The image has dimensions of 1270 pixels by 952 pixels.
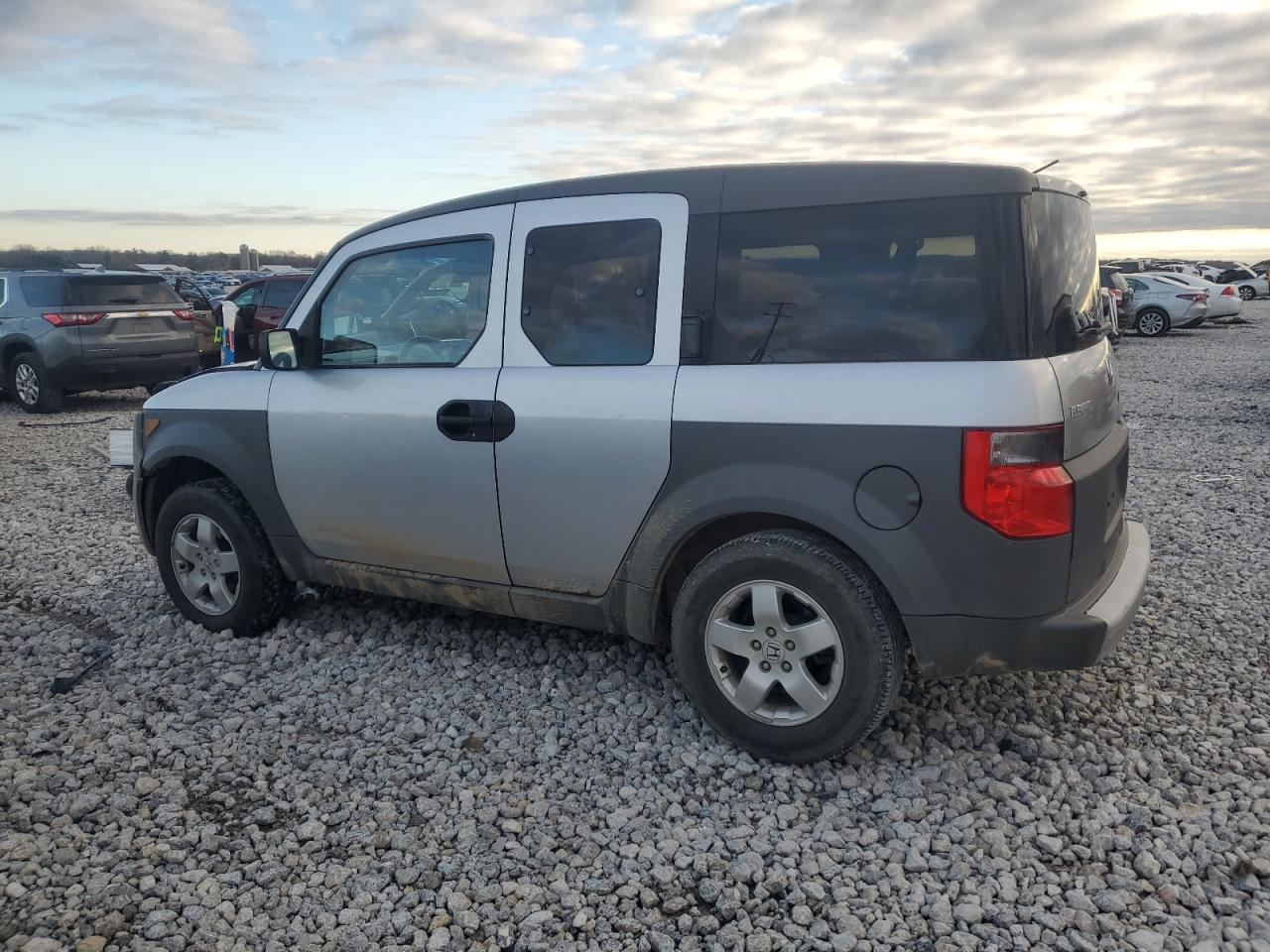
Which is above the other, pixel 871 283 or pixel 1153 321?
pixel 1153 321

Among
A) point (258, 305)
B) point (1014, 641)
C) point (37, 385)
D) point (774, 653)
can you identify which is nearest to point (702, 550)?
point (774, 653)

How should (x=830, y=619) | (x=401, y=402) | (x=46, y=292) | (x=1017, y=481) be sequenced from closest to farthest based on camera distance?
1. (x=1017, y=481)
2. (x=830, y=619)
3. (x=401, y=402)
4. (x=46, y=292)

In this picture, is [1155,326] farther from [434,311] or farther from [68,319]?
[434,311]

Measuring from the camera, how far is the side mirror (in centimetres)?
451

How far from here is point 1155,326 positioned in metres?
25.9

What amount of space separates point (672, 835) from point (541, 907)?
51 centimetres

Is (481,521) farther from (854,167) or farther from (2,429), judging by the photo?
(2,429)

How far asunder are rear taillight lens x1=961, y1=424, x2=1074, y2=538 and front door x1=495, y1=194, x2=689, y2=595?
103cm

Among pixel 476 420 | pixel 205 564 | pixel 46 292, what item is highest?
pixel 46 292

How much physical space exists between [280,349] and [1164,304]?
26.0 meters

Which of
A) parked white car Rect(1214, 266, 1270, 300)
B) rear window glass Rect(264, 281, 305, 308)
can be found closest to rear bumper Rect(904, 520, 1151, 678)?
rear window glass Rect(264, 281, 305, 308)

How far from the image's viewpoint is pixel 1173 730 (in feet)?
12.3

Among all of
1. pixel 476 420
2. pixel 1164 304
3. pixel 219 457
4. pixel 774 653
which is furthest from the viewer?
pixel 1164 304

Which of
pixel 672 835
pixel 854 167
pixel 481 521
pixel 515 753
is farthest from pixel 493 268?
pixel 672 835
